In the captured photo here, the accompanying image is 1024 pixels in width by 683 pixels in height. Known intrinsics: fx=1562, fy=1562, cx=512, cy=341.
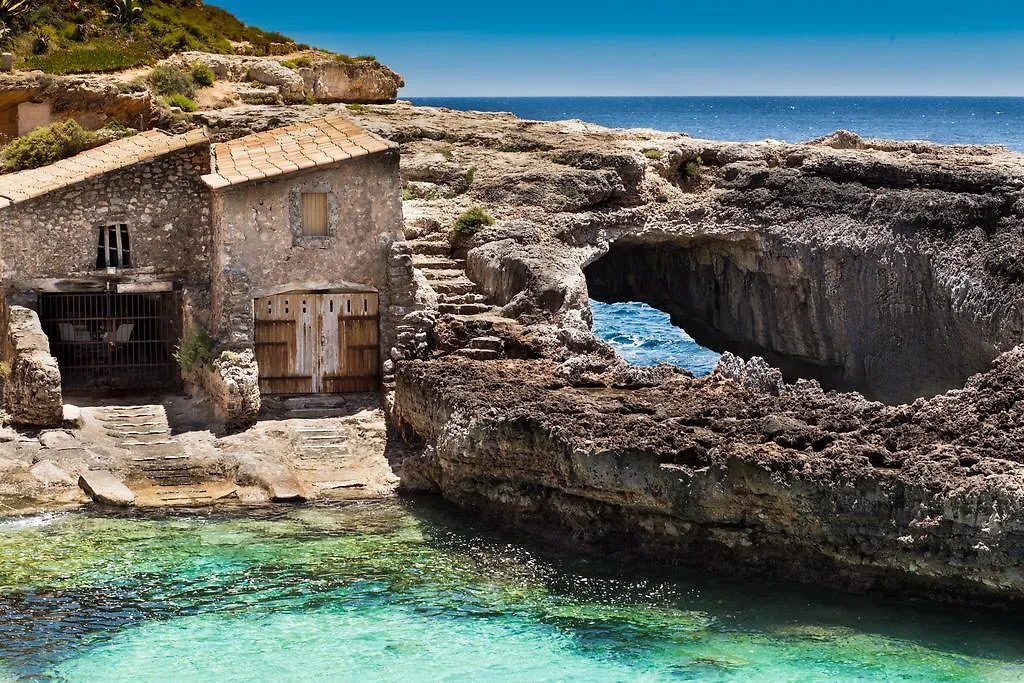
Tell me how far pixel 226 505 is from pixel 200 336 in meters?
5.28

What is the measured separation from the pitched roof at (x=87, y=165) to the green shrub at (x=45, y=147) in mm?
588

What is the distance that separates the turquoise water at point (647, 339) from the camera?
202 ft

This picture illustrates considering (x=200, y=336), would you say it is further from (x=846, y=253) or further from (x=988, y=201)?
(x=988, y=201)

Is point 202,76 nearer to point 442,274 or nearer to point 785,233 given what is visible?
point 442,274

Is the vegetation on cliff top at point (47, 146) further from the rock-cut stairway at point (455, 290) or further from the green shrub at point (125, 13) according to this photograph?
the green shrub at point (125, 13)

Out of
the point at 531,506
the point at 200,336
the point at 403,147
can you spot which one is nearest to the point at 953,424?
the point at 531,506

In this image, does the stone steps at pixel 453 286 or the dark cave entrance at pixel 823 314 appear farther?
the dark cave entrance at pixel 823 314

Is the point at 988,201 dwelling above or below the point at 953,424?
above

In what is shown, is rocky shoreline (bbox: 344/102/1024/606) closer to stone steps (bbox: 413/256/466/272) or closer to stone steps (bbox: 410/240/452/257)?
stone steps (bbox: 413/256/466/272)

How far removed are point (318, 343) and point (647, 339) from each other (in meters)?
36.5

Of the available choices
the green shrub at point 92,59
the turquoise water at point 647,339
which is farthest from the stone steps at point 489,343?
the turquoise water at point 647,339

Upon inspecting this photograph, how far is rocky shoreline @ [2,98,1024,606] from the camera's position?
76.8ft

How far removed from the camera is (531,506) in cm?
2705

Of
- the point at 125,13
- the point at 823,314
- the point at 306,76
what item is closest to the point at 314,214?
the point at 823,314
